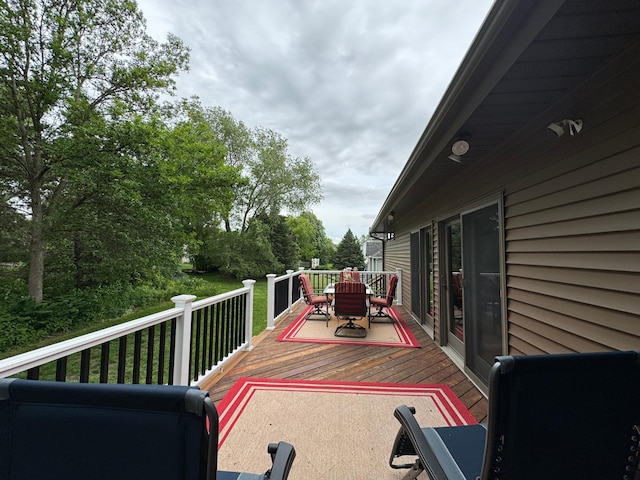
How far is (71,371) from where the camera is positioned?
14.2ft

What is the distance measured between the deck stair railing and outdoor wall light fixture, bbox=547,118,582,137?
2971 millimetres

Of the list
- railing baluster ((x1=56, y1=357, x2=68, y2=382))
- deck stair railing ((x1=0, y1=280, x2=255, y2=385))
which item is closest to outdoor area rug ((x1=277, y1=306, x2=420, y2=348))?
deck stair railing ((x1=0, y1=280, x2=255, y2=385))

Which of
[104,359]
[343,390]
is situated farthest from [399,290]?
[104,359]

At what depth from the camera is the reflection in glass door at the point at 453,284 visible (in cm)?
387

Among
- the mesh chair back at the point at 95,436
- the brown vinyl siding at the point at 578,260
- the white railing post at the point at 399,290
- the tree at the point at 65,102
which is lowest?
the white railing post at the point at 399,290

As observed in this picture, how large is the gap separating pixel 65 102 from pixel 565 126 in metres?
8.91

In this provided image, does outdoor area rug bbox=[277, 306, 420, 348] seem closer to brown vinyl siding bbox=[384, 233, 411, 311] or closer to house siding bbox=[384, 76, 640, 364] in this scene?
brown vinyl siding bbox=[384, 233, 411, 311]

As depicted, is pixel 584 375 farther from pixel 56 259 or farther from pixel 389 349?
pixel 56 259

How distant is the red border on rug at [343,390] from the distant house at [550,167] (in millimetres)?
506

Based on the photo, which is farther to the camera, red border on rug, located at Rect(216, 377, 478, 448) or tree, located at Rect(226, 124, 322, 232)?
tree, located at Rect(226, 124, 322, 232)

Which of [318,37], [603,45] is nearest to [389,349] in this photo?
[603,45]

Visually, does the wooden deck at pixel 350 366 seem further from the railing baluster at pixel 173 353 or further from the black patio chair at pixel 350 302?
the black patio chair at pixel 350 302

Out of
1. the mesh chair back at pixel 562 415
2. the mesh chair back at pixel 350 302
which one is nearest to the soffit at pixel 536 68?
the mesh chair back at pixel 562 415

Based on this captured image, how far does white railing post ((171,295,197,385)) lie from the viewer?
2344 mm
